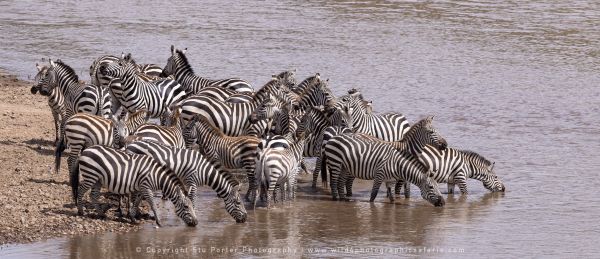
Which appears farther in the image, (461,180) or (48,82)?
(48,82)

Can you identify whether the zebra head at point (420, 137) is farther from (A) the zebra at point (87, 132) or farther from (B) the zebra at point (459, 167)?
(A) the zebra at point (87, 132)

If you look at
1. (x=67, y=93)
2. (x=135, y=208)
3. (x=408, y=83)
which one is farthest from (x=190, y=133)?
(x=408, y=83)

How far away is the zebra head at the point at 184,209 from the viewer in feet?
42.6

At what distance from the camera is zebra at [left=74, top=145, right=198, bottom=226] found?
12.9 m

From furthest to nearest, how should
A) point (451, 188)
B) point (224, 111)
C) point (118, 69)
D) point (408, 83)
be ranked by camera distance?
point (408, 83) → point (118, 69) → point (224, 111) → point (451, 188)

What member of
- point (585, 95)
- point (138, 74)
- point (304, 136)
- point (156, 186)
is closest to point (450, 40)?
point (585, 95)

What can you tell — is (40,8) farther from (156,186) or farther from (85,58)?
(156,186)

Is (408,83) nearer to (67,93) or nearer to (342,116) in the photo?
(342,116)

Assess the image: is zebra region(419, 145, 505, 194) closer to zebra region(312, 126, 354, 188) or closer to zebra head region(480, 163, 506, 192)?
zebra head region(480, 163, 506, 192)

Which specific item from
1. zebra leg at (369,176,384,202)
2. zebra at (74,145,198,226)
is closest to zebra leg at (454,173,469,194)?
zebra leg at (369,176,384,202)

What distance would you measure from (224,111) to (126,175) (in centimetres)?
393

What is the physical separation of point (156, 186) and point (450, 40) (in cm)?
1825

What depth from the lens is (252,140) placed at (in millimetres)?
14680

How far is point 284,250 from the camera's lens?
1272cm
